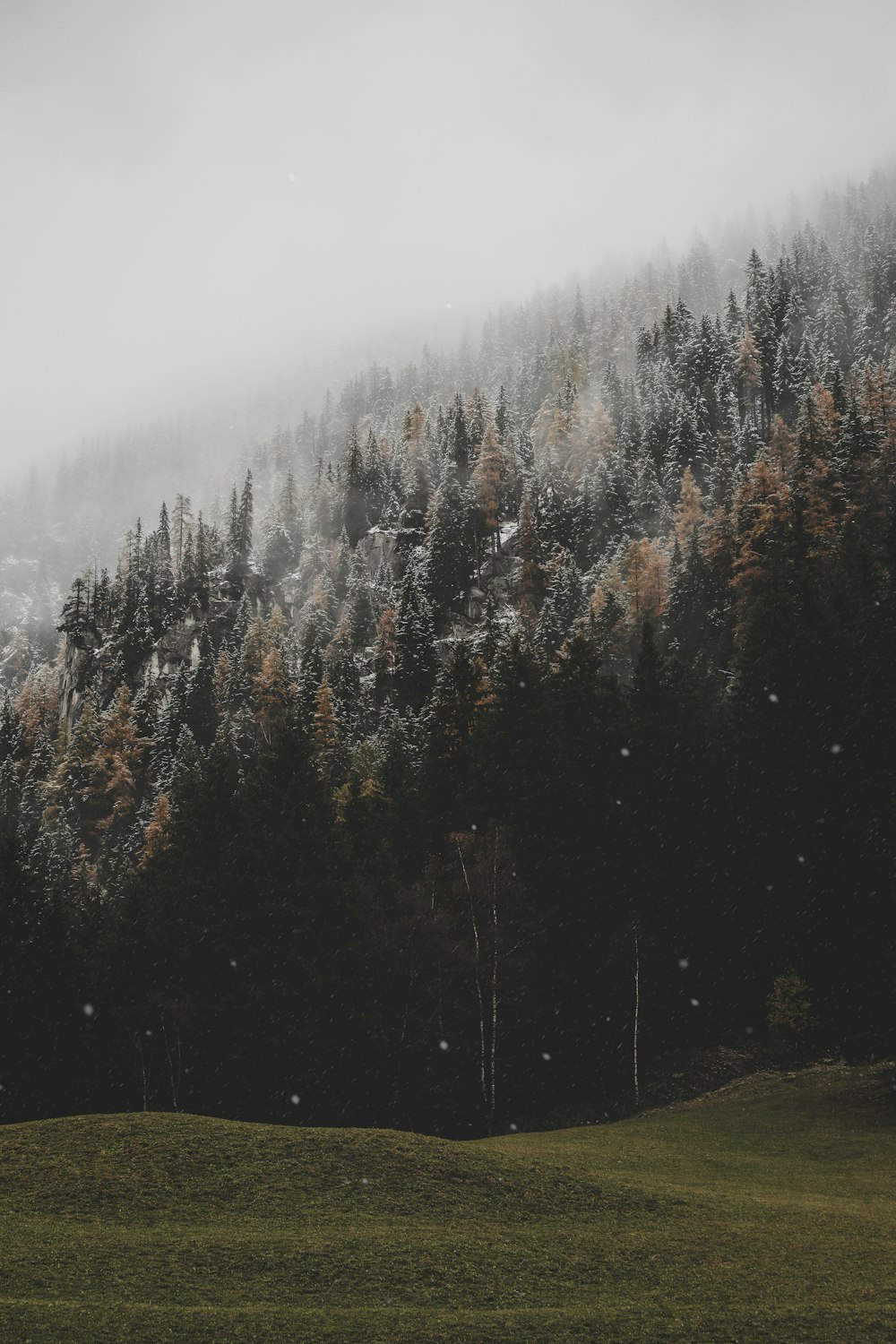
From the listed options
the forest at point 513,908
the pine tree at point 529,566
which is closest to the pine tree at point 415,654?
the pine tree at point 529,566

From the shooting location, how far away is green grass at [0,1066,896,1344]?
12625 mm

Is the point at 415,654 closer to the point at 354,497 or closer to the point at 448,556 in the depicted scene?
the point at 448,556

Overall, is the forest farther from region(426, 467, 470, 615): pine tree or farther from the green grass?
region(426, 467, 470, 615): pine tree

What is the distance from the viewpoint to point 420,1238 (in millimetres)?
16438

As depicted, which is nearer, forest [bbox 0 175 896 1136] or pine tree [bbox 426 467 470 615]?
forest [bbox 0 175 896 1136]

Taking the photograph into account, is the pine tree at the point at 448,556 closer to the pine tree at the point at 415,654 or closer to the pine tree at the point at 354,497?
the pine tree at the point at 415,654

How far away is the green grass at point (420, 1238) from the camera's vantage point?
1262 centimetres

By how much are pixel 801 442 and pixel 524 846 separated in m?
73.7

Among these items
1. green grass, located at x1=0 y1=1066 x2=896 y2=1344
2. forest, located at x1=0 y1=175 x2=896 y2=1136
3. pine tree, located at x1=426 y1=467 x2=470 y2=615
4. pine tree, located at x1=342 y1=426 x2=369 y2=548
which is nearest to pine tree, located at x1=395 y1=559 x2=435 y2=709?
pine tree, located at x1=426 y1=467 x2=470 y2=615

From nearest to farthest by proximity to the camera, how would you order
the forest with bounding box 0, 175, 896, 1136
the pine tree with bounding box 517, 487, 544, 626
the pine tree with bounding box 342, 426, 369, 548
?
1. the forest with bounding box 0, 175, 896, 1136
2. the pine tree with bounding box 517, 487, 544, 626
3. the pine tree with bounding box 342, 426, 369, 548

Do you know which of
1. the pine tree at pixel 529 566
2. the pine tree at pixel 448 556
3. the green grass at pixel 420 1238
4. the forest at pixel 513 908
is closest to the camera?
the green grass at pixel 420 1238

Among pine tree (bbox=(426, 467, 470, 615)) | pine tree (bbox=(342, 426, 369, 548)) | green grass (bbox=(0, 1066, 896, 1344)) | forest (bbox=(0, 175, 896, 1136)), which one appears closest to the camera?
green grass (bbox=(0, 1066, 896, 1344))

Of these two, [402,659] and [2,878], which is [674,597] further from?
[2,878]

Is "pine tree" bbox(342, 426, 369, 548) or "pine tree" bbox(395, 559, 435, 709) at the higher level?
"pine tree" bbox(342, 426, 369, 548)
